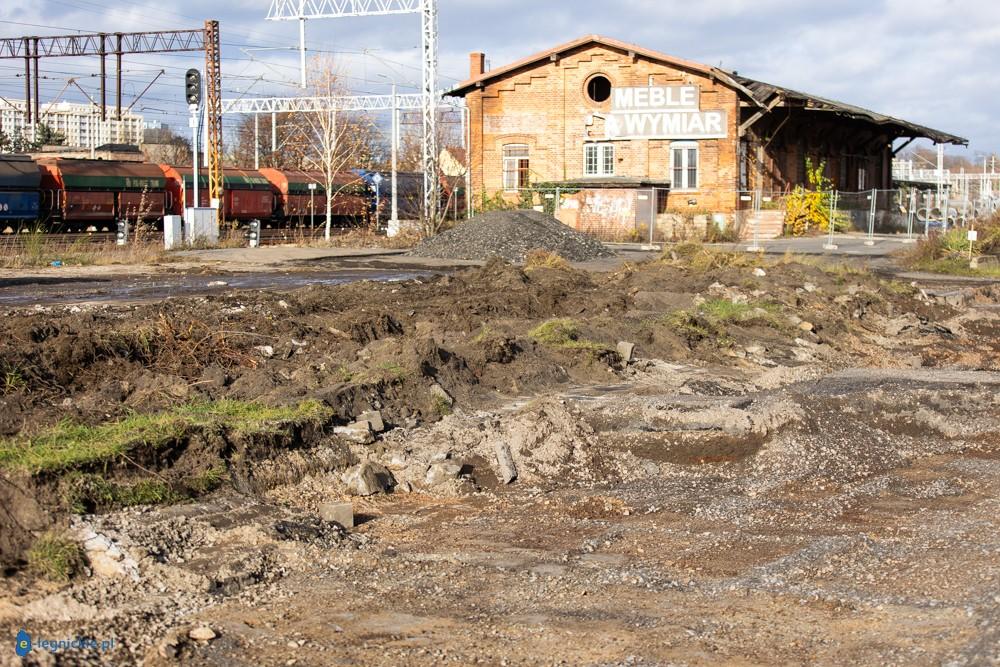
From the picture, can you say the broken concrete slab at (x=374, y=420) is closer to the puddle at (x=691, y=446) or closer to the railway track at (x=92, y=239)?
the puddle at (x=691, y=446)

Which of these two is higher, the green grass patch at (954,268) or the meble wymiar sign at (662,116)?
the meble wymiar sign at (662,116)

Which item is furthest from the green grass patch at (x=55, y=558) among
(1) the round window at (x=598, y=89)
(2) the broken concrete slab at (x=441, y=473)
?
(1) the round window at (x=598, y=89)

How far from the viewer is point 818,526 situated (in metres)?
7.52

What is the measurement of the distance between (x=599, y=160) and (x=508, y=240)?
14107 millimetres

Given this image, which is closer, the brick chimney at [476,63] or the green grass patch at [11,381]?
the green grass patch at [11,381]

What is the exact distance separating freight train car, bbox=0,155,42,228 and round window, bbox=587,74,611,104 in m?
21.2

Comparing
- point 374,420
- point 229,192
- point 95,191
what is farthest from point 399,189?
point 374,420

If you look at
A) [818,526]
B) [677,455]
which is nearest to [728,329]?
[677,455]

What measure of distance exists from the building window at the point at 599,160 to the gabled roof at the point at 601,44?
12.7ft

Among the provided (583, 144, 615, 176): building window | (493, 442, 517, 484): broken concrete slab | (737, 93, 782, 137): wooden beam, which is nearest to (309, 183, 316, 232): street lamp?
(583, 144, 615, 176): building window

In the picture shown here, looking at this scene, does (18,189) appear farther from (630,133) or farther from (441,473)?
(441,473)

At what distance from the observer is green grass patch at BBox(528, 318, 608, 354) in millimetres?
13062

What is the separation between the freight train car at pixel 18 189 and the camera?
36906 mm

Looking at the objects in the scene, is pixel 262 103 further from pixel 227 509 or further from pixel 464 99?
pixel 227 509
